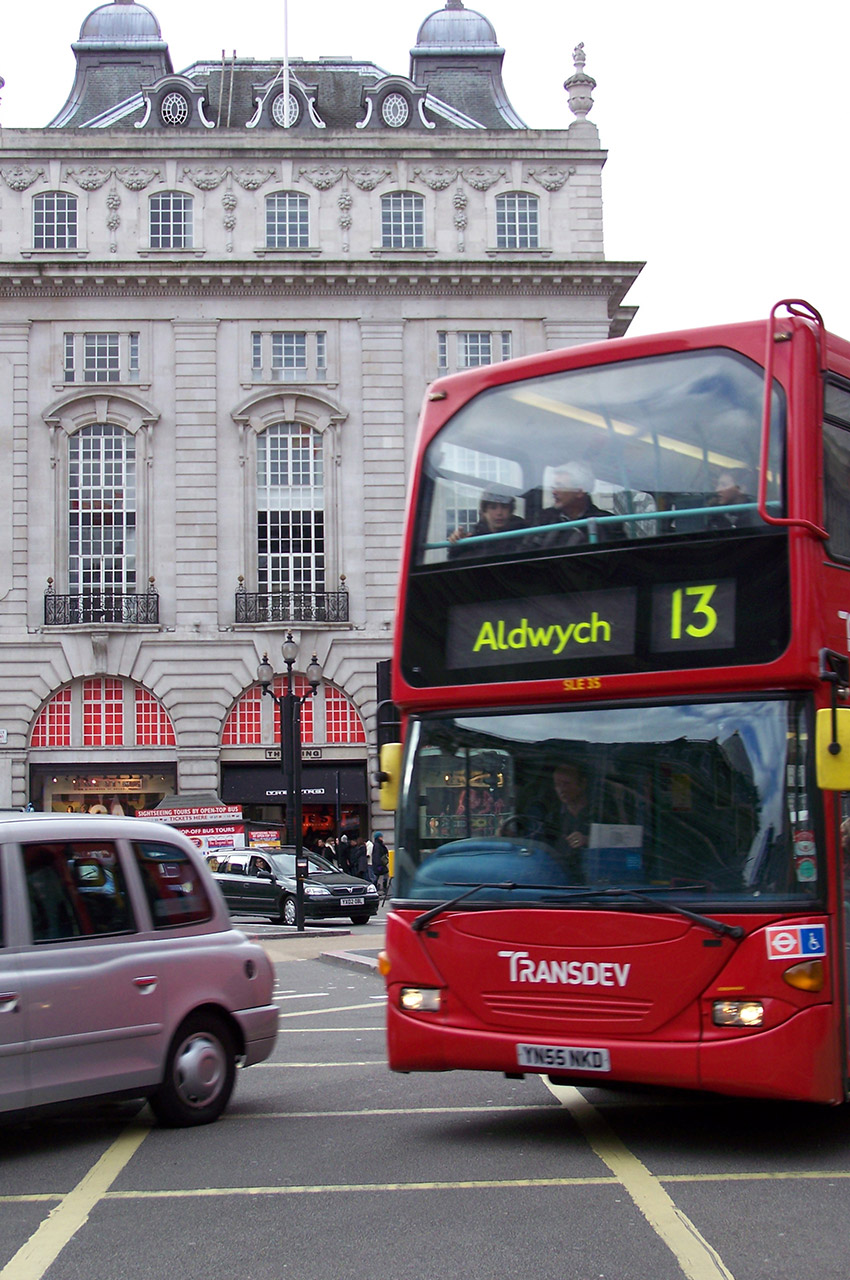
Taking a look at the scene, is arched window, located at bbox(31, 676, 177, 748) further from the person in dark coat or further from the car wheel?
the car wheel

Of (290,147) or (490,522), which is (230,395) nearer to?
(290,147)

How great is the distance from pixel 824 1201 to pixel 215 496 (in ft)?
120

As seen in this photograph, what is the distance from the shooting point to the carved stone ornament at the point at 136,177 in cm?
4225

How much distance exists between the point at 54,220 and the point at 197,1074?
124 feet

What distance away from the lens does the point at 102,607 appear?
40.9 meters

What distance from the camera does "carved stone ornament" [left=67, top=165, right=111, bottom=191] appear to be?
4212 centimetres

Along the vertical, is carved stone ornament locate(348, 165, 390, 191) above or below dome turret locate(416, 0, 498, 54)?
below

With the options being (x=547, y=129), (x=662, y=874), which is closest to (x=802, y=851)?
(x=662, y=874)

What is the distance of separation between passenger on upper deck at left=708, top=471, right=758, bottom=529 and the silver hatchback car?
3526 mm

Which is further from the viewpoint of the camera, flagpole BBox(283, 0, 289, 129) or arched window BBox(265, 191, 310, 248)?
flagpole BBox(283, 0, 289, 129)

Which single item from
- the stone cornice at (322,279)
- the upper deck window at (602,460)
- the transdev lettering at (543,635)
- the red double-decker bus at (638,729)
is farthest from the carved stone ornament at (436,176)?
the transdev lettering at (543,635)

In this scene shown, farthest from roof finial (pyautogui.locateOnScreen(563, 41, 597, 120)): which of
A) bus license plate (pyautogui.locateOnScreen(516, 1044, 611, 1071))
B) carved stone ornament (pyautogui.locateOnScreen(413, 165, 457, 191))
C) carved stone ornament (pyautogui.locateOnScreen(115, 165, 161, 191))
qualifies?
bus license plate (pyautogui.locateOnScreen(516, 1044, 611, 1071))

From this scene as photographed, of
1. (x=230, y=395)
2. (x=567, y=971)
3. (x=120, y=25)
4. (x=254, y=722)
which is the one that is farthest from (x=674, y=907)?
(x=120, y=25)

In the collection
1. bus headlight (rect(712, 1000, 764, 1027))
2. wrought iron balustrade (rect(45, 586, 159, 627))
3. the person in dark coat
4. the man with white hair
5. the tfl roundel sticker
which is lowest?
the person in dark coat
